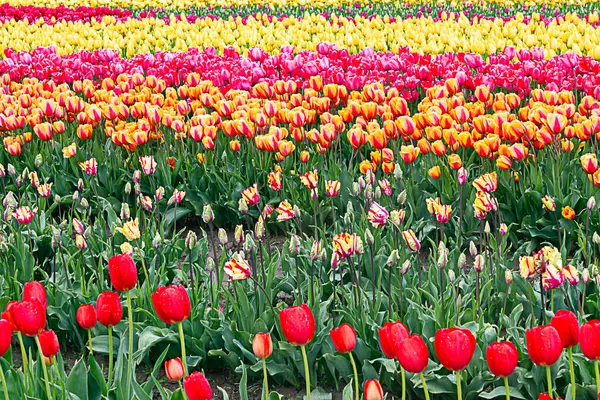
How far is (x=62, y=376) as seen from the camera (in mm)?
2588

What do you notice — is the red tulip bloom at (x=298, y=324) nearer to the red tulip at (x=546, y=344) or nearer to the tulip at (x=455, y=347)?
the tulip at (x=455, y=347)

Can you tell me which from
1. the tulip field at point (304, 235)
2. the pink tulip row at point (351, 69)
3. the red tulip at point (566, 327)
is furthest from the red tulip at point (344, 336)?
the pink tulip row at point (351, 69)

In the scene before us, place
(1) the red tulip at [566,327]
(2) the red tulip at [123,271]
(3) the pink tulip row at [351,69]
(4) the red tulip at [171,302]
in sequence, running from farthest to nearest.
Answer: (3) the pink tulip row at [351,69], (2) the red tulip at [123,271], (4) the red tulip at [171,302], (1) the red tulip at [566,327]

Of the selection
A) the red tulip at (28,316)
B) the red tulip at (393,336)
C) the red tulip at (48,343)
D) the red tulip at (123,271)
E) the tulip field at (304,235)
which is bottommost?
the tulip field at (304,235)

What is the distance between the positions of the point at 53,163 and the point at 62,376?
3148 mm

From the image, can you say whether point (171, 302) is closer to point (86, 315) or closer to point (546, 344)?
point (86, 315)

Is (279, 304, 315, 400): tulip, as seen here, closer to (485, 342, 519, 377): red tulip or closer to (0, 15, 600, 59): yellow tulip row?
(485, 342, 519, 377): red tulip

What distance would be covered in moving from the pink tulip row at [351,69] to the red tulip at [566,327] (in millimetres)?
3669

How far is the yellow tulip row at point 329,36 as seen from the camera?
368 inches

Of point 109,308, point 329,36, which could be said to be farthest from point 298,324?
point 329,36

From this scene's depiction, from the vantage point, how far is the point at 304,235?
13.3ft

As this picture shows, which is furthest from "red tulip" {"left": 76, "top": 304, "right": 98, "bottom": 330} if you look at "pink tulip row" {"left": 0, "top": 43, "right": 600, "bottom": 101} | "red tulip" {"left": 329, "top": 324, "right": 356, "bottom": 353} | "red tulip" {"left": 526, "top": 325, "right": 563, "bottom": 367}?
"pink tulip row" {"left": 0, "top": 43, "right": 600, "bottom": 101}

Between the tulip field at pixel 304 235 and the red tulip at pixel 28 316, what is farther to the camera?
the tulip field at pixel 304 235

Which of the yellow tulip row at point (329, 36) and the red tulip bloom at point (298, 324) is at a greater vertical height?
the red tulip bloom at point (298, 324)
